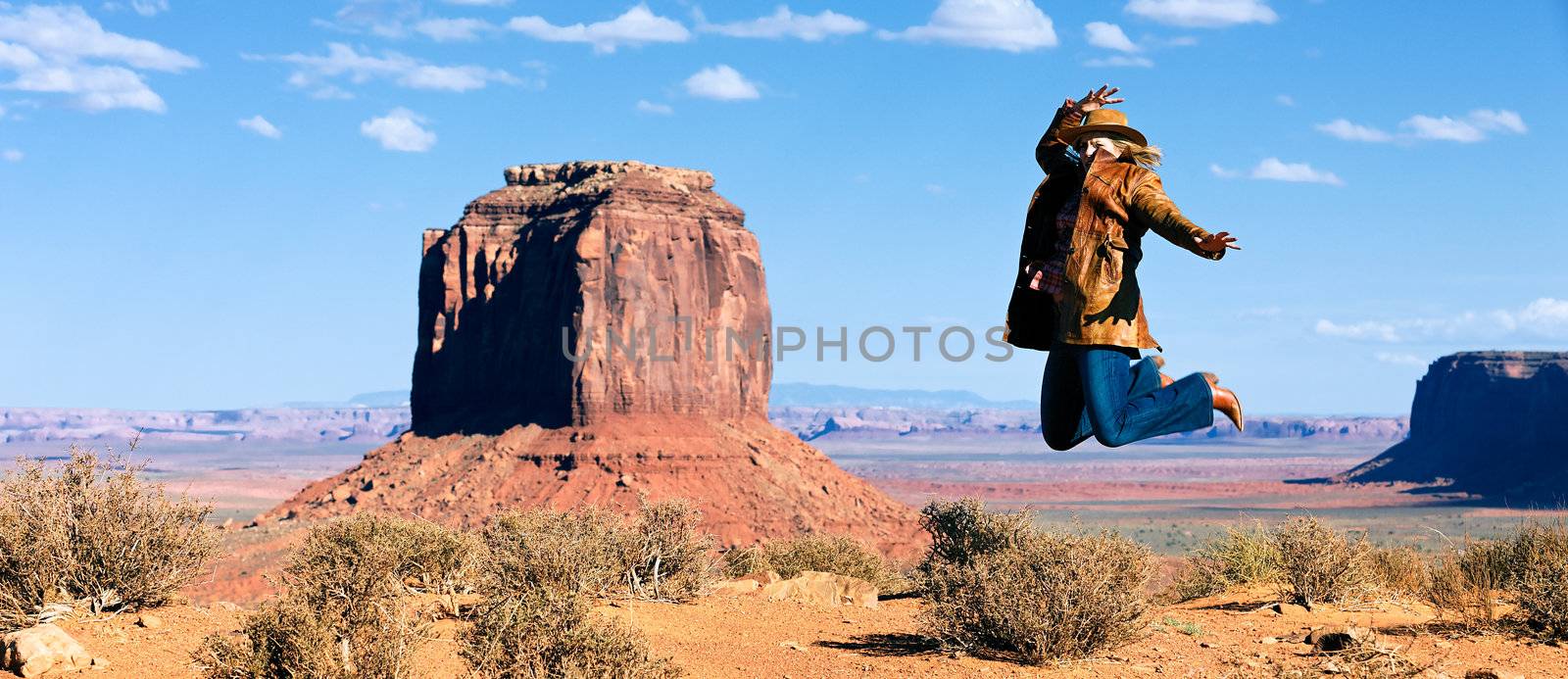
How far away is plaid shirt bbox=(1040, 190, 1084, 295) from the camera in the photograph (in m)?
8.11

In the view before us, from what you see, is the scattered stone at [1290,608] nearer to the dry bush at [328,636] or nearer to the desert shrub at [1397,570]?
the desert shrub at [1397,570]

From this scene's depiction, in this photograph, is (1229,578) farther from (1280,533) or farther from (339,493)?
(339,493)

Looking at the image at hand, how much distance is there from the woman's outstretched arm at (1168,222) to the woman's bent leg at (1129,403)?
0.70 meters

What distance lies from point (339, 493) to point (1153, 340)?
201ft

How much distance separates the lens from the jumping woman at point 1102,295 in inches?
314

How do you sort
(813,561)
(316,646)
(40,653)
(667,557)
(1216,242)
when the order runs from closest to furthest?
1. (1216,242)
2. (316,646)
3. (40,653)
4. (667,557)
5. (813,561)

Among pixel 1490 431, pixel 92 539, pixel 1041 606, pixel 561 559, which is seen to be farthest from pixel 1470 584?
pixel 1490 431

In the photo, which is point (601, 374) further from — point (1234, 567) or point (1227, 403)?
point (1227, 403)

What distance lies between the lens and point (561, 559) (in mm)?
16438

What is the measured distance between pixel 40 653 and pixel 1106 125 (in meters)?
9.52

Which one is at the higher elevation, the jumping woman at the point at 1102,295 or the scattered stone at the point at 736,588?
the jumping woman at the point at 1102,295

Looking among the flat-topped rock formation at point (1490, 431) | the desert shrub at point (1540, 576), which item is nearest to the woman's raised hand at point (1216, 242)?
the desert shrub at point (1540, 576)

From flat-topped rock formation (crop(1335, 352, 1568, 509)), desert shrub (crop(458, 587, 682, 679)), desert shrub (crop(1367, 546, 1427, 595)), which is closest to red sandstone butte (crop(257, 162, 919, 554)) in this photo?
desert shrub (crop(1367, 546, 1427, 595))

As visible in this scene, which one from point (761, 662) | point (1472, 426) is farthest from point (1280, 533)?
point (1472, 426)
